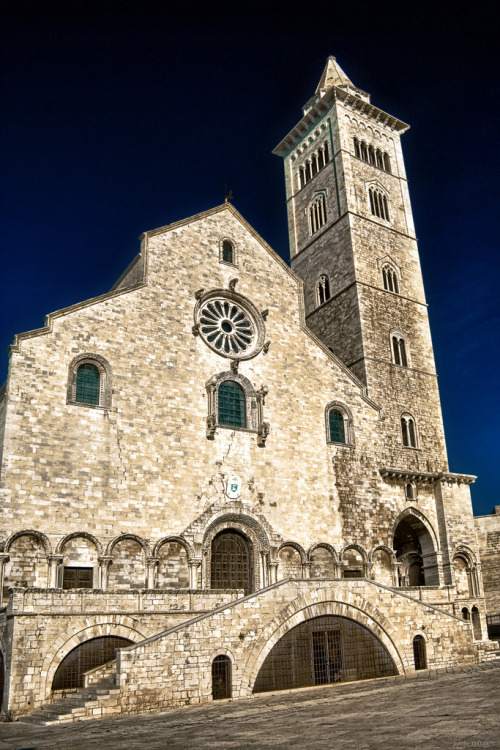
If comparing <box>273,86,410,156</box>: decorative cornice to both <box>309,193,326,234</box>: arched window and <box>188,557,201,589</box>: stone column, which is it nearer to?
<box>309,193,326,234</box>: arched window

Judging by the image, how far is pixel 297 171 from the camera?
3888cm

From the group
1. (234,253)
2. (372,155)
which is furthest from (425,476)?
(372,155)

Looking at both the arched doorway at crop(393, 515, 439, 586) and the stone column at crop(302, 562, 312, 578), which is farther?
the arched doorway at crop(393, 515, 439, 586)

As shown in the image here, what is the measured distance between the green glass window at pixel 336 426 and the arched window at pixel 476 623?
28.3 ft

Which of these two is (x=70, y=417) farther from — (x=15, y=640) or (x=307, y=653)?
(x=307, y=653)

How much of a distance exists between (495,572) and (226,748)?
2861cm

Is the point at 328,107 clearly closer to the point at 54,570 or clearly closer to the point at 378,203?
the point at 378,203

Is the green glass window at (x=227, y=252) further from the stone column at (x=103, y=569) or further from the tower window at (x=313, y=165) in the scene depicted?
the stone column at (x=103, y=569)

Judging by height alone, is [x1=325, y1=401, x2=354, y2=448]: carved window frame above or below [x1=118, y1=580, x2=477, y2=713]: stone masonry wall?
above

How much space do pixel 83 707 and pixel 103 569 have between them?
5.64 meters

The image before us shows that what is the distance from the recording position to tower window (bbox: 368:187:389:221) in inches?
1345

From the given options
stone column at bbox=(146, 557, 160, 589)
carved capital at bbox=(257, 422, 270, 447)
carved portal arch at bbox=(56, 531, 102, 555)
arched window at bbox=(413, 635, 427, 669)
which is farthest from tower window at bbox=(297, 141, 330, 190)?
arched window at bbox=(413, 635, 427, 669)

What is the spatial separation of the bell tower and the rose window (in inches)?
235

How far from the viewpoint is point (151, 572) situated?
66.9 feet
